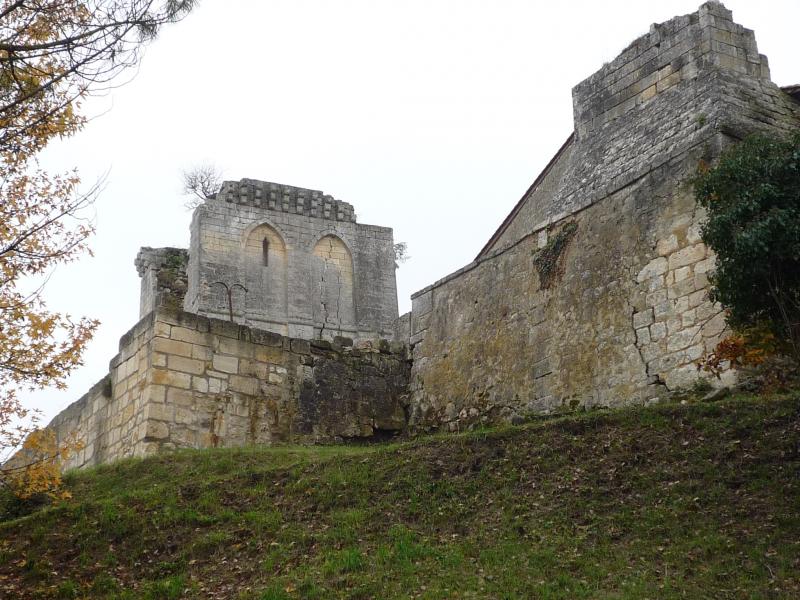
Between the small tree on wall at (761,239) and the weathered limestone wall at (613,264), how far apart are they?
1.72 metres

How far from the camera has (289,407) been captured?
16.6 meters

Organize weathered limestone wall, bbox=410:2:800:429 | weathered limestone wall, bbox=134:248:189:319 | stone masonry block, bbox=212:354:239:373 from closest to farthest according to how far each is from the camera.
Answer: weathered limestone wall, bbox=410:2:800:429 → stone masonry block, bbox=212:354:239:373 → weathered limestone wall, bbox=134:248:189:319

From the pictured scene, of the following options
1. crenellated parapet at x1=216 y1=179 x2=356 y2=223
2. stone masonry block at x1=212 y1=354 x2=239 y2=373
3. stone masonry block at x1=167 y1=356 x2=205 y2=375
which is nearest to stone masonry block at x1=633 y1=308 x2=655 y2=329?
stone masonry block at x1=212 y1=354 x2=239 y2=373

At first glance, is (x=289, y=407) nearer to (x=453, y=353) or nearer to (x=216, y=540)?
(x=453, y=353)

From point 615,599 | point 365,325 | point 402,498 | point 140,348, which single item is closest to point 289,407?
point 140,348

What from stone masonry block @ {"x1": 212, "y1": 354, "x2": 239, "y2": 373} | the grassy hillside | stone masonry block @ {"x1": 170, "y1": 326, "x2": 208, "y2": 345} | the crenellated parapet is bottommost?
the grassy hillside

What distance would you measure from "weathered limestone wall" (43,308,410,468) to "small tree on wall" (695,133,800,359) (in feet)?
23.1

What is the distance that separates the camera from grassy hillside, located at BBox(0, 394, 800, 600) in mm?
9508

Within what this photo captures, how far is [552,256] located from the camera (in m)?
15.7

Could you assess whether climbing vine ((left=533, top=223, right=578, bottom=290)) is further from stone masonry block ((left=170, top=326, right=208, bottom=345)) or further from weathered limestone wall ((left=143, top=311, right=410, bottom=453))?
stone masonry block ((left=170, top=326, right=208, bottom=345))

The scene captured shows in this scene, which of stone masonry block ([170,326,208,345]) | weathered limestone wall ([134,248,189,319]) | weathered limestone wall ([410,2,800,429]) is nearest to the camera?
weathered limestone wall ([410,2,800,429])

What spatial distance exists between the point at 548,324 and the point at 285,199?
14.6 m

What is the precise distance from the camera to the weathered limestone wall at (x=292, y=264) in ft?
88.4

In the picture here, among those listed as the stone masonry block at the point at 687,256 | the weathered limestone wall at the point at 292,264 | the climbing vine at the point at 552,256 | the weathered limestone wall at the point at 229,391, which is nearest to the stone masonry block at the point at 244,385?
the weathered limestone wall at the point at 229,391
